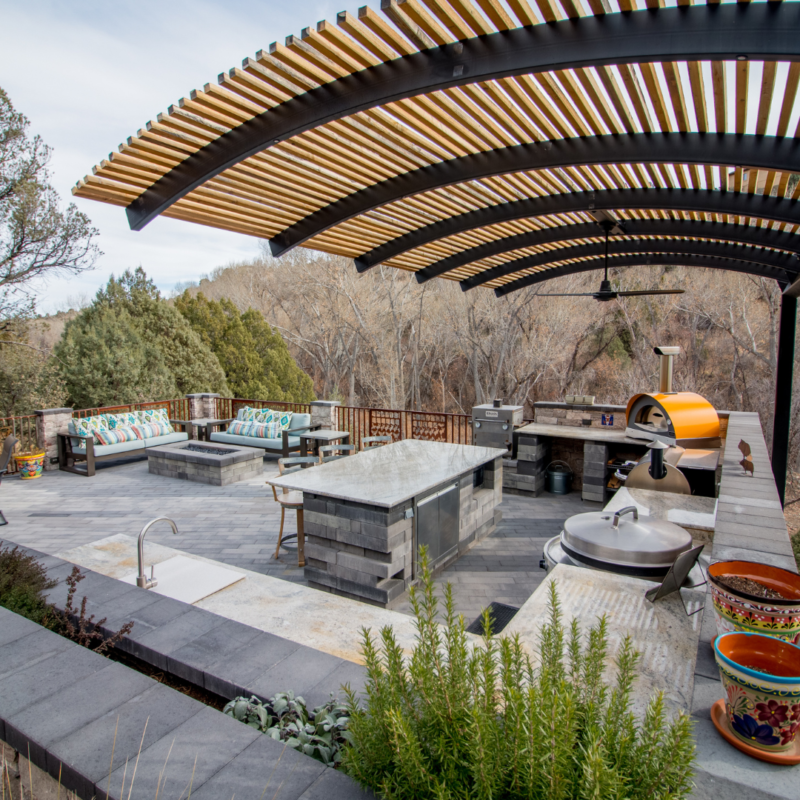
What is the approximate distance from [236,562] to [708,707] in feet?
15.2

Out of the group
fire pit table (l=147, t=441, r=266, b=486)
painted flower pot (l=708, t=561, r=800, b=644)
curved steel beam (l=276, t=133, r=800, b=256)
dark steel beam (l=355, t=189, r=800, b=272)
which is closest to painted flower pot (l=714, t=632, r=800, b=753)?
painted flower pot (l=708, t=561, r=800, b=644)

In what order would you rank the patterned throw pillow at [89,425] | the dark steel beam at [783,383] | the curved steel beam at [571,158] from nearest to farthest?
the curved steel beam at [571,158], the dark steel beam at [783,383], the patterned throw pillow at [89,425]

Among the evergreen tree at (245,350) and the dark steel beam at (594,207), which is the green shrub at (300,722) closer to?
the dark steel beam at (594,207)

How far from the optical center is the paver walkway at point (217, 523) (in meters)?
4.98

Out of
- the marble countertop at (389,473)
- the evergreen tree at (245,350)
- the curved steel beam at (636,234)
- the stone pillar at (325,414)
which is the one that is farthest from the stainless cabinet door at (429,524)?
the evergreen tree at (245,350)

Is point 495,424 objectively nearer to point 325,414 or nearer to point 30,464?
point 325,414

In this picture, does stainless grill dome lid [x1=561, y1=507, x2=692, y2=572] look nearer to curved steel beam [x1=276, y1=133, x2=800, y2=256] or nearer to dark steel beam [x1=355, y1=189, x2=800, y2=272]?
curved steel beam [x1=276, y1=133, x2=800, y2=256]

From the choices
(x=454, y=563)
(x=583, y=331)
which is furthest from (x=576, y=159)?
(x=583, y=331)

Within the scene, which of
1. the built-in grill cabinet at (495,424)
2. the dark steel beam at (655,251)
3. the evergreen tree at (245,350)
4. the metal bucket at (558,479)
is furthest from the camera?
the evergreen tree at (245,350)

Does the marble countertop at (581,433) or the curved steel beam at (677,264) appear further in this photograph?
the marble countertop at (581,433)

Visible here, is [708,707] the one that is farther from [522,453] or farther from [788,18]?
[522,453]

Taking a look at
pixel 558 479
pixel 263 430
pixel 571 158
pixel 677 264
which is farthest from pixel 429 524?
pixel 263 430

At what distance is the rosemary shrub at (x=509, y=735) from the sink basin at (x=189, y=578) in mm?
2382

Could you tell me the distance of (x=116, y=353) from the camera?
1433 centimetres
